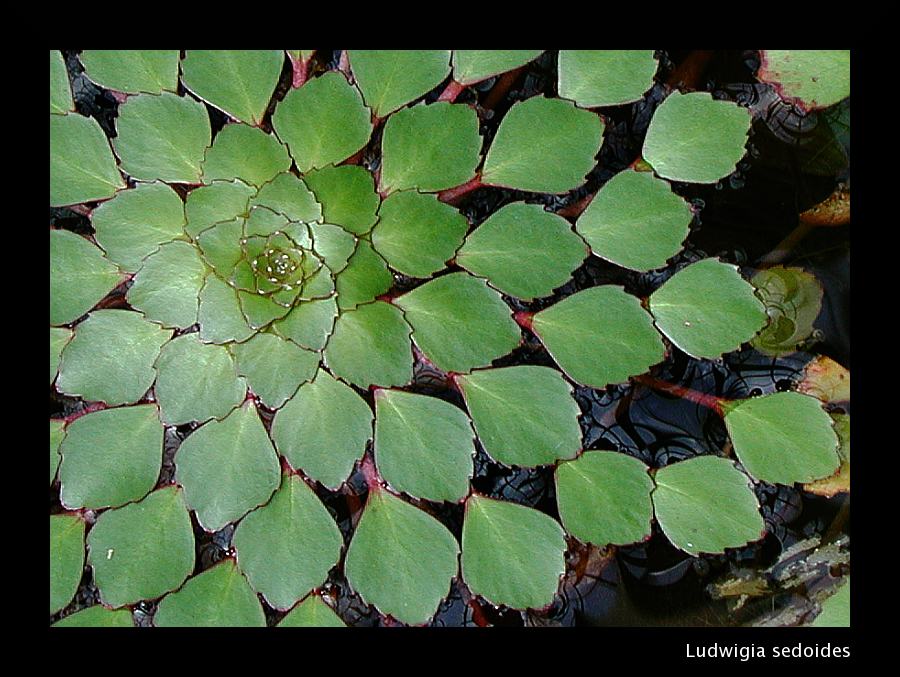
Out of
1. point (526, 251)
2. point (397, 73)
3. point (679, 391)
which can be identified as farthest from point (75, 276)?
point (679, 391)

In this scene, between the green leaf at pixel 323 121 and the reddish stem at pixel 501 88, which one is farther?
the reddish stem at pixel 501 88

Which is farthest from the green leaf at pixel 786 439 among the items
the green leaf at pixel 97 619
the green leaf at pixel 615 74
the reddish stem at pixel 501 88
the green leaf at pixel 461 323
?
the green leaf at pixel 97 619

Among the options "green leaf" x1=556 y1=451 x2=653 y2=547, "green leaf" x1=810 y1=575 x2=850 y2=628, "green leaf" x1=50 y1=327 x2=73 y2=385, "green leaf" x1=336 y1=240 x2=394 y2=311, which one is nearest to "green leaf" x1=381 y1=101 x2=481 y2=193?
"green leaf" x1=336 y1=240 x2=394 y2=311

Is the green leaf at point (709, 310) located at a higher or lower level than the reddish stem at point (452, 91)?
lower

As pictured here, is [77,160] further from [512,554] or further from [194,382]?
[512,554]

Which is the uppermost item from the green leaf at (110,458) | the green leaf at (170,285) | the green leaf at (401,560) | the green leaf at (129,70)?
the green leaf at (129,70)

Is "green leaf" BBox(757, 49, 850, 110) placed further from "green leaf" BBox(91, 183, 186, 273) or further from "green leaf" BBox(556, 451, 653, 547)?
"green leaf" BBox(91, 183, 186, 273)

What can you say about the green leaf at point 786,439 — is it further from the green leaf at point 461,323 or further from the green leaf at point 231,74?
the green leaf at point 231,74
